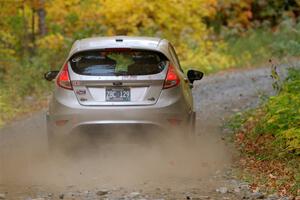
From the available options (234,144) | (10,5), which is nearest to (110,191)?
(234,144)

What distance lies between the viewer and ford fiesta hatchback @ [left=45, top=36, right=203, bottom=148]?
9375mm

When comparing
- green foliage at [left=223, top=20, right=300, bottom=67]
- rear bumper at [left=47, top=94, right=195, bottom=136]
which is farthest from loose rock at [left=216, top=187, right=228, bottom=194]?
green foliage at [left=223, top=20, right=300, bottom=67]

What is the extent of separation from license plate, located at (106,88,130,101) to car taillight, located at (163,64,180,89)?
51cm

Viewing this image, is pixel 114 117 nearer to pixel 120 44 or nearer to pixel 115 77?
pixel 115 77

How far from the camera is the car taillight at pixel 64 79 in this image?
9.53m

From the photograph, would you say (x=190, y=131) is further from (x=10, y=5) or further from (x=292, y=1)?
(x=292, y=1)

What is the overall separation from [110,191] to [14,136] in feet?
17.2

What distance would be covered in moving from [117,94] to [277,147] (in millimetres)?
2385

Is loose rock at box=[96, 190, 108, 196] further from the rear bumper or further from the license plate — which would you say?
the license plate

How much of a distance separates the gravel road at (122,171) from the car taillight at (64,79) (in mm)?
1038

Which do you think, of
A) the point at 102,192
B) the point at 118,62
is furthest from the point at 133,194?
the point at 118,62

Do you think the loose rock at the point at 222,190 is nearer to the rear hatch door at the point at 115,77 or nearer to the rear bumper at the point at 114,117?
the rear bumper at the point at 114,117

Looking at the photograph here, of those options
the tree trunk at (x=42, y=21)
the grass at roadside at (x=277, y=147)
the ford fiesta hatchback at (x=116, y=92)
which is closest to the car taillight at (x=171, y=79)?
the ford fiesta hatchback at (x=116, y=92)

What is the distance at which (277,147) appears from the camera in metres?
10.1
